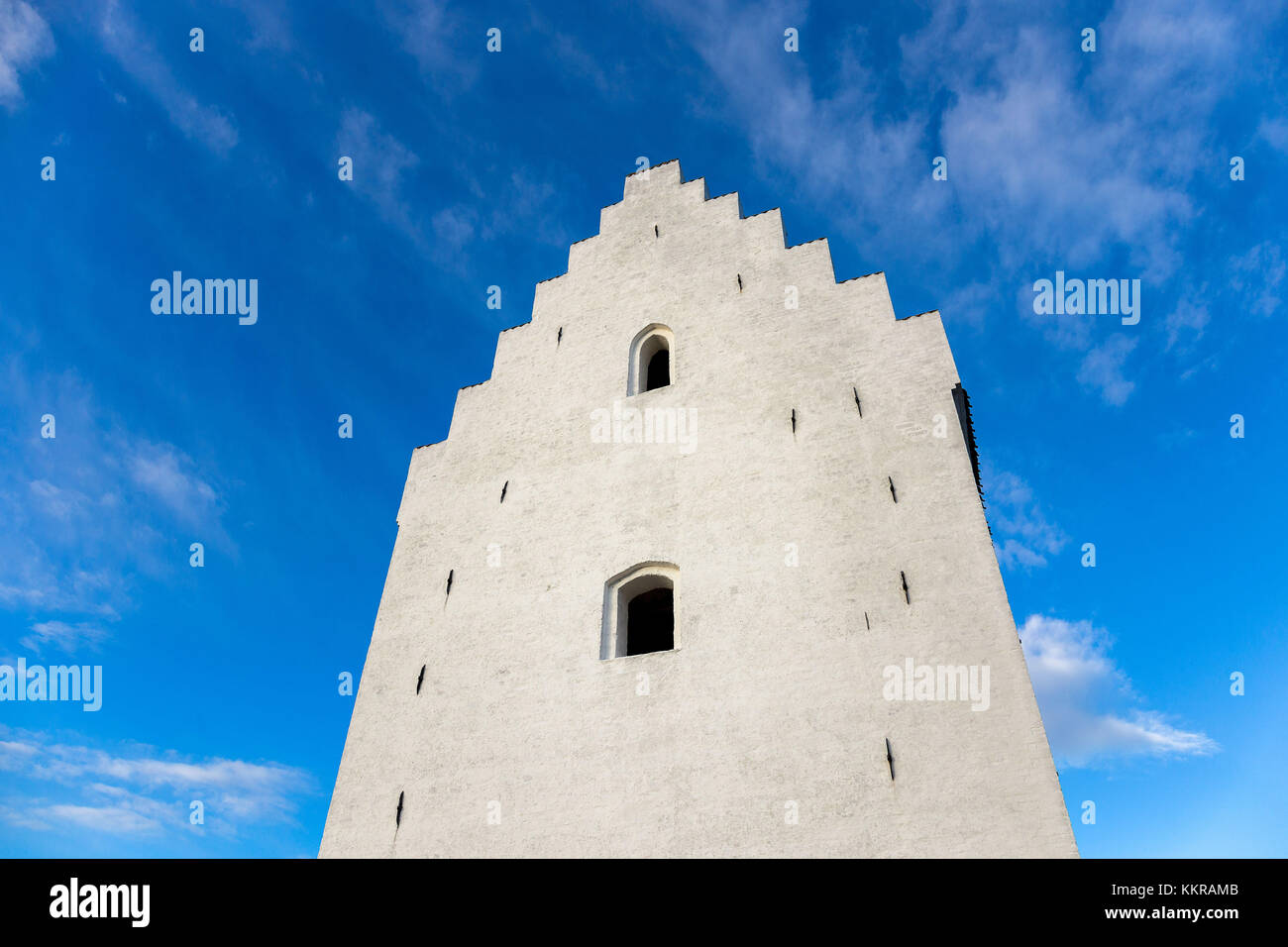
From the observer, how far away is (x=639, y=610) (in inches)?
460

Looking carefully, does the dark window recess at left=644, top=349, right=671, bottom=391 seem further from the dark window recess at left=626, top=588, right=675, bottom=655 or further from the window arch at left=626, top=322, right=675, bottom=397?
the dark window recess at left=626, top=588, right=675, bottom=655

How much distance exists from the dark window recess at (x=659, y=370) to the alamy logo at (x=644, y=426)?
0.87 meters

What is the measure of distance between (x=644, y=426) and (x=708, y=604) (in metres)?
3.55

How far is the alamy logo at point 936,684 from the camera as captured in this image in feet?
25.7

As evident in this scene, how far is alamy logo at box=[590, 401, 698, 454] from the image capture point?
11547 mm
